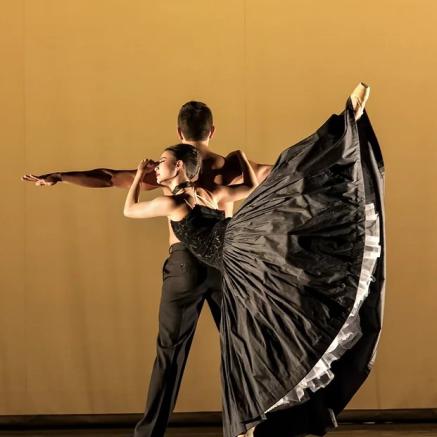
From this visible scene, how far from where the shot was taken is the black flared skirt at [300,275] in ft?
8.79

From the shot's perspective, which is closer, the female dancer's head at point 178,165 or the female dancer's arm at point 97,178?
the female dancer's head at point 178,165

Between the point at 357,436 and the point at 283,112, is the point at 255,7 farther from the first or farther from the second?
the point at 357,436

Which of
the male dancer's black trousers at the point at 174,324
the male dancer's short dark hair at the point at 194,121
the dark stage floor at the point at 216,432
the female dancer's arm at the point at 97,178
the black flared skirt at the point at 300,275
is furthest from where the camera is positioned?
the dark stage floor at the point at 216,432

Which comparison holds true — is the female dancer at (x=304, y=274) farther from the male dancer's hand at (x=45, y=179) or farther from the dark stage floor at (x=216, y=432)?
the dark stage floor at (x=216, y=432)

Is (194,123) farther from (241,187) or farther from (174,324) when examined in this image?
(174,324)

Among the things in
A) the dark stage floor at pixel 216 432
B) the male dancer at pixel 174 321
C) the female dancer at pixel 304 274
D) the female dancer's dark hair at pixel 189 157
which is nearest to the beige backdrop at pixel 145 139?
the dark stage floor at pixel 216 432

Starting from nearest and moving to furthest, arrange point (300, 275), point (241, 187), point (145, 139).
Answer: point (300, 275)
point (241, 187)
point (145, 139)

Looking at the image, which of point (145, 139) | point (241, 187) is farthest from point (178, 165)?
point (145, 139)

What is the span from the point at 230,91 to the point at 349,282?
1.78 m

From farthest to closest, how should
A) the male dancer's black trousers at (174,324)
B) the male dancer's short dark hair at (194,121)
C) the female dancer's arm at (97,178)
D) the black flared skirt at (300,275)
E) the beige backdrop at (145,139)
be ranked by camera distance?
the beige backdrop at (145,139)
the female dancer's arm at (97,178)
the male dancer's short dark hair at (194,121)
the male dancer's black trousers at (174,324)
the black flared skirt at (300,275)

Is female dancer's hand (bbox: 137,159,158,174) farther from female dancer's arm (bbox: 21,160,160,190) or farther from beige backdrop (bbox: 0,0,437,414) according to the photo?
beige backdrop (bbox: 0,0,437,414)

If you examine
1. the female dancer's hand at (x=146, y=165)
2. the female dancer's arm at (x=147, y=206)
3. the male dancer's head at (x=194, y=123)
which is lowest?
the female dancer's arm at (x=147, y=206)

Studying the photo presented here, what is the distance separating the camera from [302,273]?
A: 2697 millimetres

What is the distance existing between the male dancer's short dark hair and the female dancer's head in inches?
7.2
